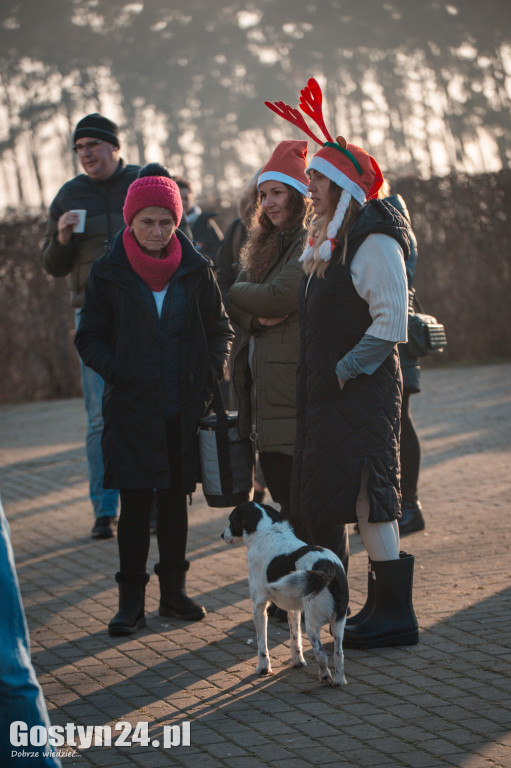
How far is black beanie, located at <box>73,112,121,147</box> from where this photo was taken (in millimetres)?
6617

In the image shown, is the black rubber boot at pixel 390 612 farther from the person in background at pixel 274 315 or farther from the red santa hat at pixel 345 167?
the red santa hat at pixel 345 167

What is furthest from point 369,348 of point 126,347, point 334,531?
point 126,347

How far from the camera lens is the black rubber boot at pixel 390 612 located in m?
4.55

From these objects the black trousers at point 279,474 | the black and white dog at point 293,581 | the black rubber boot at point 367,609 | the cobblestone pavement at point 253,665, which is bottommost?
the cobblestone pavement at point 253,665

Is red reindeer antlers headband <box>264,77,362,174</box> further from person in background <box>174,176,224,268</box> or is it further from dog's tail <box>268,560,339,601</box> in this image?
person in background <box>174,176,224,268</box>

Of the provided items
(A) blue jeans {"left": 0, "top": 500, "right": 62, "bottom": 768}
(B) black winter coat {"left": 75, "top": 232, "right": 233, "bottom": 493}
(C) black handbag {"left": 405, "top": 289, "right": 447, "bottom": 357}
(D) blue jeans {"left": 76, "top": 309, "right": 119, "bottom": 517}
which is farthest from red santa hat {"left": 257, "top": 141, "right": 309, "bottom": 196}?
(A) blue jeans {"left": 0, "top": 500, "right": 62, "bottom": 768}

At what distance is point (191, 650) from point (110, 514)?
2552mm

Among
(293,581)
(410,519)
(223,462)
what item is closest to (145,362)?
(223,462)

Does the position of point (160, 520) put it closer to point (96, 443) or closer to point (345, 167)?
point (96, 443)

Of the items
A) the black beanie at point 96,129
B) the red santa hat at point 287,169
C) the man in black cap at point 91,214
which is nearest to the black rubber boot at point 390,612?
the red santa hat at point 287,169

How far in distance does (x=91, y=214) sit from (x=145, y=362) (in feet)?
6.92

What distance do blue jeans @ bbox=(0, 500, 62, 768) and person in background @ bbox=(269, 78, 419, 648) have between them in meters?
2.19

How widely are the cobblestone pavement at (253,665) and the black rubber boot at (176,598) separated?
Result: 0.07 metres

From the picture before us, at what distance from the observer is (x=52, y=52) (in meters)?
32.6
